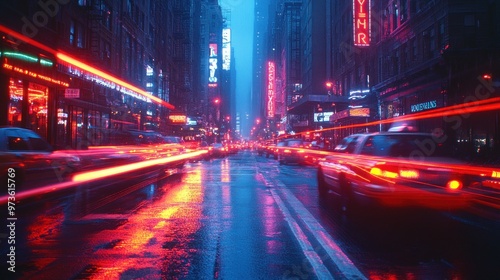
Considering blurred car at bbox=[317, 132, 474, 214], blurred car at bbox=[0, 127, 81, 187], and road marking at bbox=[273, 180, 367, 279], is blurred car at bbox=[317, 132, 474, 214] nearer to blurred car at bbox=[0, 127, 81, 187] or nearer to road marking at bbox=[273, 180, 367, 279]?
road marking at bbox=[273, 180, 367, 279]

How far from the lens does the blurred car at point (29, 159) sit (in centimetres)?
1037

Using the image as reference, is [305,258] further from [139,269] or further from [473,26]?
[473,26]

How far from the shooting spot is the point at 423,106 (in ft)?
102

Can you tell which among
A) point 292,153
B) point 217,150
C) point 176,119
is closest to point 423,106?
point 292,153

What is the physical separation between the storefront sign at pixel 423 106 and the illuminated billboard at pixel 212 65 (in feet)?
347

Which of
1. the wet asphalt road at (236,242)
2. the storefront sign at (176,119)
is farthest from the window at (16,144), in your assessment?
the storefront sign at (176,119)

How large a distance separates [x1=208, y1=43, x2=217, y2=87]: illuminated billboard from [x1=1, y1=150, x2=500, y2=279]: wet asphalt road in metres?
126

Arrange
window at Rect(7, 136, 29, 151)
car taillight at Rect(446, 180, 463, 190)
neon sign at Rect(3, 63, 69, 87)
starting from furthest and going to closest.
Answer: neon sign at Rect(3, 63, 69, 87)
window at Rect(7, 136, 29, 151)
car taillight at Rect(446, 180, 463, 190)

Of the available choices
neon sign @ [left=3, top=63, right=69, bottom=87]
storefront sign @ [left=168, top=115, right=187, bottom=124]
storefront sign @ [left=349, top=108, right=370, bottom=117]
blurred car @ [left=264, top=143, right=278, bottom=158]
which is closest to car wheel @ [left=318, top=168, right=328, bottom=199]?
neon sign @ [left=3, top=63, right=69, bottom=87]

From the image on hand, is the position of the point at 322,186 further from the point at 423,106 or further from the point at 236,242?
the point at 423,106

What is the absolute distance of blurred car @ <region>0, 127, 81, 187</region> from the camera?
34.0 ft

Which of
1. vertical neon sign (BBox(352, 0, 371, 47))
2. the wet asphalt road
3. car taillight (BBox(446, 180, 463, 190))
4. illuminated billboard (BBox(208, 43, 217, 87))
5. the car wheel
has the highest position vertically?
illuminated billboard (BBox(208, 43, 217, 87))

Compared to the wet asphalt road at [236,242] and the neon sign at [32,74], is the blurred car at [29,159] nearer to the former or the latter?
the wet asphalt road at [236,242]

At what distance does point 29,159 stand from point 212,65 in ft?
423
